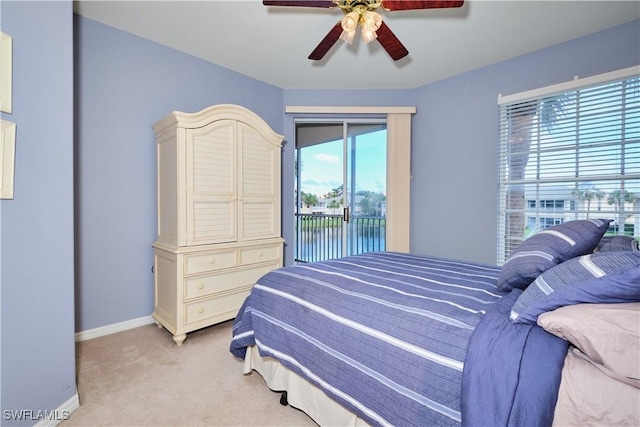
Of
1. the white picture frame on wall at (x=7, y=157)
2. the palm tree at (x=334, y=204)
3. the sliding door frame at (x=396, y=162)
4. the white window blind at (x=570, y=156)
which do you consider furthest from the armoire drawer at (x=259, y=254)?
the white window blind at (x=570, y=156)

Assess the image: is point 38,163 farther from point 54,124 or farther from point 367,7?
point 367,7

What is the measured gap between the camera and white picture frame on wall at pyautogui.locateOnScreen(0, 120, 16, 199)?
1.22 m

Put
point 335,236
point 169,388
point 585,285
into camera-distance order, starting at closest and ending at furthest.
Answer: point 585,285 → point 169,388 → point 335,236

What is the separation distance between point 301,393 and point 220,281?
4.40 ft

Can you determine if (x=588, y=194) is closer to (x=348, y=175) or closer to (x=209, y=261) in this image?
(x=348, y=175)

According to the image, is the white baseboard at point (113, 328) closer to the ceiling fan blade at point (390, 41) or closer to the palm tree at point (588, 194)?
the ceiling fan blade at point (390, 41)

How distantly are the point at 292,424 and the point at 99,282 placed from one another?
2.05 m

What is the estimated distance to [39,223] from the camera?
1366 millimetres

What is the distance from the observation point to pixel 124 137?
2.60 m

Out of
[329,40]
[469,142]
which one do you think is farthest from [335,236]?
[329,40]

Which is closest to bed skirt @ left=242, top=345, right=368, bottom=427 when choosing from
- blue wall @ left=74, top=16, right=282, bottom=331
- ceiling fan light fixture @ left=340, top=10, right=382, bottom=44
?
blue wall @ left=74, top=16, right=282, bottom=331

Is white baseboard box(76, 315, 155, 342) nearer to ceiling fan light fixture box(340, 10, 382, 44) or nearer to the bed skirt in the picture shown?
the bed skirt

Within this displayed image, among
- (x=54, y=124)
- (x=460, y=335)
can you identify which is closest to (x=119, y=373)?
(x=54, y=124)

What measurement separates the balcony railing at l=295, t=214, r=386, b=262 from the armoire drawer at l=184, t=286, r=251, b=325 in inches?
56.9
